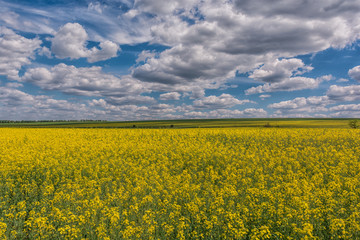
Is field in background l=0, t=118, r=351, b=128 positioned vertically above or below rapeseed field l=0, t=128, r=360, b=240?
above

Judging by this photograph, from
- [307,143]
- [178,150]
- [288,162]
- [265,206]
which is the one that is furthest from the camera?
[307,143]

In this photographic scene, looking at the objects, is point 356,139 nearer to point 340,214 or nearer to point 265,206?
point 340,214

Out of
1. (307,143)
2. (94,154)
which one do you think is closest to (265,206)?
(94,154)

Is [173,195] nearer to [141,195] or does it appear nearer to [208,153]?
[141,195]

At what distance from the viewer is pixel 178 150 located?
1689 centimetres

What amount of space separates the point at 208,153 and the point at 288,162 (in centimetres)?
543

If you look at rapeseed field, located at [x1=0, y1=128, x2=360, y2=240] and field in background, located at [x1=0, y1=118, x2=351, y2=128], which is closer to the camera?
rapeseed field, located at [x1=0, y1=128, x2=360, y2=240]

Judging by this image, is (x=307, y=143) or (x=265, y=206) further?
(x=307, y=143)

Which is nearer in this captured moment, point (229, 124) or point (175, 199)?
point (175, 199)

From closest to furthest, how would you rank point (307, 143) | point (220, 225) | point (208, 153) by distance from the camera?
point (220, 225)
point (208, 153)
point (307, 143)

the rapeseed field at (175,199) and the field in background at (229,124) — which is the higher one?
the field in background at (229,124)

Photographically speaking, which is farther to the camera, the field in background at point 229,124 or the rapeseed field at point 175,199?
the field in background at point 229,124

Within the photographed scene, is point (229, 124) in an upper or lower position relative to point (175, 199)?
upper

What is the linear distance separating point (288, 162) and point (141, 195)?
10.6 meters
